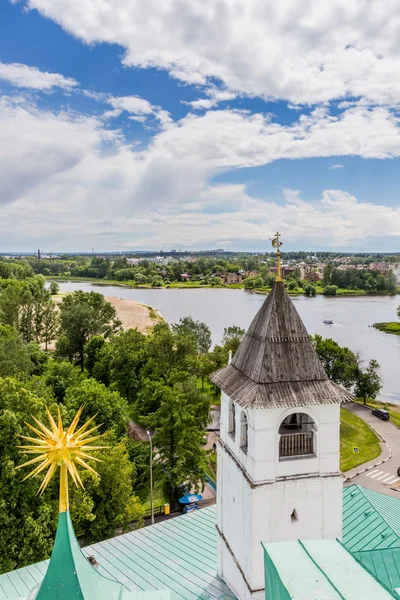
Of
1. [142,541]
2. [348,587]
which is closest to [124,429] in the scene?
Answer: [142,541]

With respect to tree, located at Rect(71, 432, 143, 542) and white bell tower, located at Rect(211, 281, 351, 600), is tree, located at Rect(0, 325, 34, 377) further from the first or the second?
white bell tower, located at Rect(211, 281, 351, 600)

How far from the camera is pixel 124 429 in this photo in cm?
2327

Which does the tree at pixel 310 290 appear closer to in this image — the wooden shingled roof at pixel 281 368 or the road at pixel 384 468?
the road at pixel 384 468

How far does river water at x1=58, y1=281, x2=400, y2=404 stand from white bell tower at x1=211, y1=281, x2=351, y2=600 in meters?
33.9

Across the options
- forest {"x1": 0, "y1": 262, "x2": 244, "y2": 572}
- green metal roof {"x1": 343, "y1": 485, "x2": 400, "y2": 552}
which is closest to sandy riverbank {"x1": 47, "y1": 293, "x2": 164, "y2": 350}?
forest {"x1": 0, "y1": 262, "x2": 244, "y2": 572}

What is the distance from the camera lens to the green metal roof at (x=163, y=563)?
412 inches

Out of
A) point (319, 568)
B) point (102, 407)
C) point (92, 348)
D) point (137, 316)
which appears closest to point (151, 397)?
point (102, 407)

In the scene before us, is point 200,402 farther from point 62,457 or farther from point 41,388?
point 62,457

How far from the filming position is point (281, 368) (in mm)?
9156

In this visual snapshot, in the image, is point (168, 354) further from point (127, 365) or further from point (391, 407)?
point (391, 407)

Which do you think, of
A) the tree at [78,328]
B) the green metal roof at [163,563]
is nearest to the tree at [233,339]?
the tree at [78,328]

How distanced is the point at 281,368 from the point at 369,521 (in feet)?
19.9

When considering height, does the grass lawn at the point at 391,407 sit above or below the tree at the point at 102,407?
below

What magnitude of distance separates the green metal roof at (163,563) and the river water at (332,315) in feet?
104
